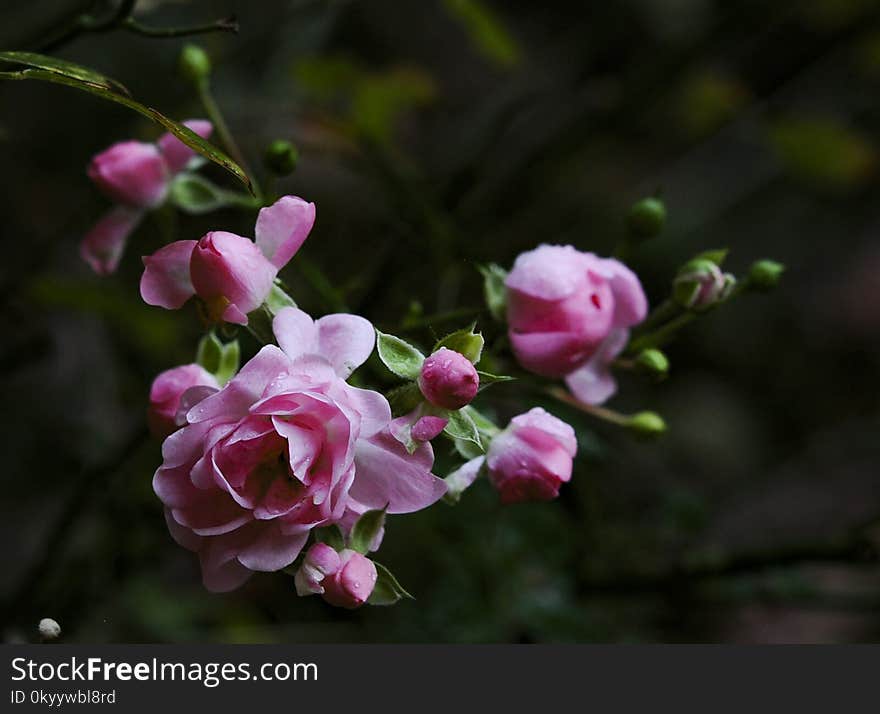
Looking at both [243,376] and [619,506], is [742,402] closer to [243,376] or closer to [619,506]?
[619,506]

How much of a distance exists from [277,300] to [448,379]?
119 millimetres

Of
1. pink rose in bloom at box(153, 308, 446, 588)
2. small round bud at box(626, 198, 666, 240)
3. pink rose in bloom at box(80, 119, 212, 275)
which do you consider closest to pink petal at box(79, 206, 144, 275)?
pink rose in bloom at box(80, 119, 212, 275)

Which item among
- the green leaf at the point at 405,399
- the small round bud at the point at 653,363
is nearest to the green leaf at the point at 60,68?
the green leaf at the point at 405,399

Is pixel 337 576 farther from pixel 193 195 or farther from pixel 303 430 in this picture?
pixel 193 195

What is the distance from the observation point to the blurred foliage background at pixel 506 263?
0.96 meters

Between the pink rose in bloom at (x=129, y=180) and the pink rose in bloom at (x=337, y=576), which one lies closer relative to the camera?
the pink rose in bloom at (x=337, y=576)

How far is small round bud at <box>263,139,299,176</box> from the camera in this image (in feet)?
1.96

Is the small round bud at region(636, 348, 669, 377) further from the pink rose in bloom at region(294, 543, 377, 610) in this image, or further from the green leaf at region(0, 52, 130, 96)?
the green leaf at region(0, 52, 130, 96)

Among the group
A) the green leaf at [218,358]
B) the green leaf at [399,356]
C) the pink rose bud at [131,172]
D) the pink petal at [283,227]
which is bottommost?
the green leaf at [218,358]

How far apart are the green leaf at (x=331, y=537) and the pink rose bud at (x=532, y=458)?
10 cm

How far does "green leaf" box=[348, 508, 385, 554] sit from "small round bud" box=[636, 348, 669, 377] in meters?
0.22

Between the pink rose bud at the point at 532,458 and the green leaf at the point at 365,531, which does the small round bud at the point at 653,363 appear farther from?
the green leaf at the point at 365,531

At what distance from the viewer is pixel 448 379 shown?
45 centimetres

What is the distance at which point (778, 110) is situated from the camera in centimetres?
151
